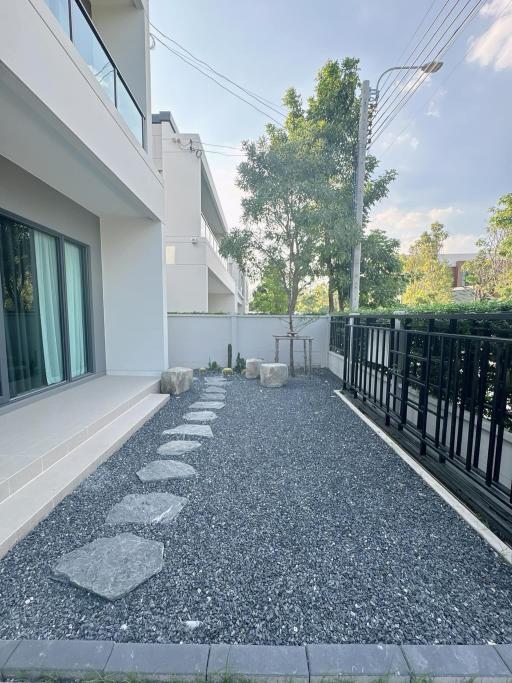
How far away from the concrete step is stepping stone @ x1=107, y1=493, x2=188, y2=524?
1.38 feet

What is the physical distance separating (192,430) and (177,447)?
0.47 m

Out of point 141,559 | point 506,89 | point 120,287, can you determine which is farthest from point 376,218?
point 141,559

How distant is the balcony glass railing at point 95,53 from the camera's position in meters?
2.85

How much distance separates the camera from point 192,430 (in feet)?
11.4

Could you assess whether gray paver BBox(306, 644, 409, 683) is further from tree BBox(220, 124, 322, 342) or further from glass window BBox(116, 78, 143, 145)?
tree BBox(220, 124, 322, 342)

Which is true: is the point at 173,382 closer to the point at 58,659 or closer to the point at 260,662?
the point at 58,659

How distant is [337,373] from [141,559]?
5.51 meters

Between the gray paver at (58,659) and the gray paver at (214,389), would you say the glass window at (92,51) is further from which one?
the gray paver at (58,659)

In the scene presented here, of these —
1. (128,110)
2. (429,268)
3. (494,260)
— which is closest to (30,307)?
(128,110)

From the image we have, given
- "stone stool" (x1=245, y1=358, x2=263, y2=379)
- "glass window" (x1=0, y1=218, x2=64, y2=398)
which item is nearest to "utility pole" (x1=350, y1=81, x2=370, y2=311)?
"stone stool" (x1=245, y1=358, x2=263, y2=379)

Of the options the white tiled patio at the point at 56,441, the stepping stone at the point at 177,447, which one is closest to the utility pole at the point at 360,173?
the white tiled patio at the point at 56,441

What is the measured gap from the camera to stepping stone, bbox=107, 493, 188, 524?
1.91 metres

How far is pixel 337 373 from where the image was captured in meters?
6.57

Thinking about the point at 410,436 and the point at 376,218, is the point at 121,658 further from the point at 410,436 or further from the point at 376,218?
the point at 376,218
